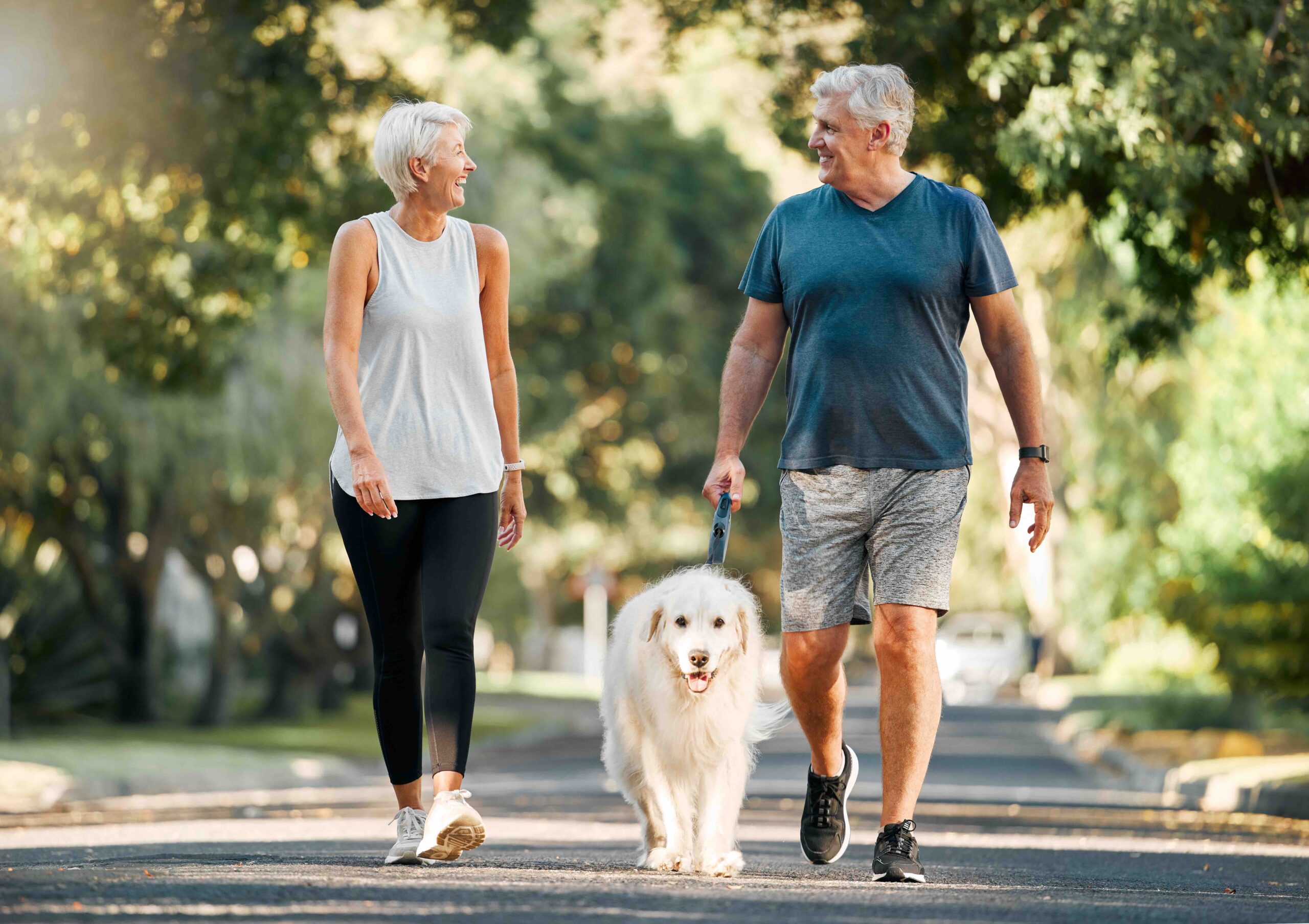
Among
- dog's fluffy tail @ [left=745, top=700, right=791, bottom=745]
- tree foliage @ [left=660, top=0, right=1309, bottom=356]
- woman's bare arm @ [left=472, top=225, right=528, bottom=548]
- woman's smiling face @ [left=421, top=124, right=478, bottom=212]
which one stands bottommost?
dog's fluffy tail @ [left=745, top=700, right=791, bottom=745]

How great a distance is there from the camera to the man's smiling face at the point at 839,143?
21.0 feet

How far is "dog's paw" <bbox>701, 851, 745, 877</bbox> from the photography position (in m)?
6.07

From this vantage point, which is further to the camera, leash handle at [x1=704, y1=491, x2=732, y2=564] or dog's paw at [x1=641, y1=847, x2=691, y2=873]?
leash handle at [x1=704, y1=491, x2=732, y2=564]

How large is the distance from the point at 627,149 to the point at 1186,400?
13651mm

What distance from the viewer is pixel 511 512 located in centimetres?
668

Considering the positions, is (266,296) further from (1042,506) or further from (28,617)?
(1042,506)

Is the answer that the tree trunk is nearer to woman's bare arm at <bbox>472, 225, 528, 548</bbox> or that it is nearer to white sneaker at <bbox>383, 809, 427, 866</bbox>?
woman's bare arm at <bbox>472, 225, 528, 548</bbox>

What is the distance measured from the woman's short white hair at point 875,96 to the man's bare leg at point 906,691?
1.59 metres

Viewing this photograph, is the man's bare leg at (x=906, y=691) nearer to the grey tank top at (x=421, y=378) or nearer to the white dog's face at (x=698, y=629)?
the white dog's face at (x=698, y=629)

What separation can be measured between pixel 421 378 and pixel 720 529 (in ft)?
3.71

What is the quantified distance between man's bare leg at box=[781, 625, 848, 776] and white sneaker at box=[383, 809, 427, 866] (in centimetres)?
135

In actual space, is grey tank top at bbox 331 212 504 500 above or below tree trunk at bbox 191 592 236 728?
above

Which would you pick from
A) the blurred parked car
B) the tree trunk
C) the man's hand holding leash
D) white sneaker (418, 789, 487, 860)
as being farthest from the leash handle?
the blurred parked car

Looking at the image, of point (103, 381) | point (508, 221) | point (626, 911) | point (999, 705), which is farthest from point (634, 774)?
point (999, 705)
